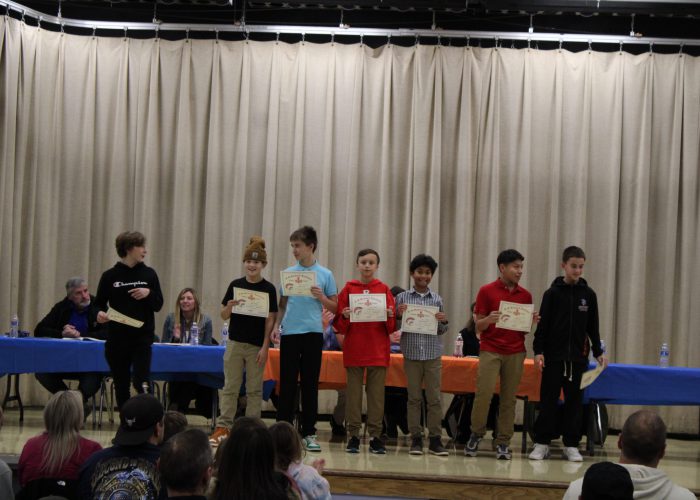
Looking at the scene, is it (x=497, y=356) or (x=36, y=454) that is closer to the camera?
(x=36, y=454)

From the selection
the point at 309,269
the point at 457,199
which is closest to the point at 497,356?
the point at 309,269

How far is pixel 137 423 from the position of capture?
10.6ft

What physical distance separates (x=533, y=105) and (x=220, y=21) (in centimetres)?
335

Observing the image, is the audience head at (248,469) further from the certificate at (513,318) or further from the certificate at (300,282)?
the certificate at (513,318)

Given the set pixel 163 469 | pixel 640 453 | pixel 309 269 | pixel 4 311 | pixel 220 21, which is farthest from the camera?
pixel 220 21

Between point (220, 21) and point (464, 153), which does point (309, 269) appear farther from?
point (220, 21)

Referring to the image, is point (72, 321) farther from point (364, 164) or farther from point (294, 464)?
point (294, 464)

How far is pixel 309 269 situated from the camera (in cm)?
637

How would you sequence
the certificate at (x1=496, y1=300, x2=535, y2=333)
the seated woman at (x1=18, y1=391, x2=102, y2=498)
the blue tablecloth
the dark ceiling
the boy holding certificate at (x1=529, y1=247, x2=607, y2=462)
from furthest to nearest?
the dark ceiling → the blue tablecloth → the boy holding certificate at (x1=529, y1=247, x2=607, y2=462) → the certificate at (x1=496, y1=300, x2=535, y2=333) → the seated woman at (x1=18, y1=391, x2=102, y2=498)

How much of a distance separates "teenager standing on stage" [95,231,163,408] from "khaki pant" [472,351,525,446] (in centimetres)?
233

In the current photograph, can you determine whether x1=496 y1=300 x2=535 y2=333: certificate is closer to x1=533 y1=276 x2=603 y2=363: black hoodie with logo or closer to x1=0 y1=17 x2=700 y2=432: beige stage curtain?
x1=533 y1=276 x2=603 y2=363: black hoodie with logo

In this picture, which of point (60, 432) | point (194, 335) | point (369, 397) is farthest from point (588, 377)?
point (60, 432)

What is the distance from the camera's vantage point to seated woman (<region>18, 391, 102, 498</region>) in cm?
350

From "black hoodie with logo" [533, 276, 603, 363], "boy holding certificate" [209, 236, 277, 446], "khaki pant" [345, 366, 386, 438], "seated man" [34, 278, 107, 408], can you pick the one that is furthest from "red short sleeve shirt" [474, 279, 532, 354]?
"seated man" [34, 278, 107, 408]
